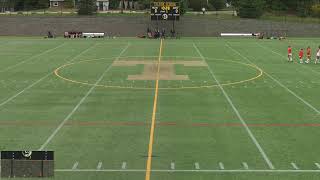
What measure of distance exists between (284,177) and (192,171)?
231cm

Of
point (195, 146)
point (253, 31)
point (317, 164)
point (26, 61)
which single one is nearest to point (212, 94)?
point (195, 146)

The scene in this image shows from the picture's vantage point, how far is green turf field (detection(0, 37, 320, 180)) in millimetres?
14430

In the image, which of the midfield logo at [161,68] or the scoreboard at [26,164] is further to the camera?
the midfield logo at [161,68]

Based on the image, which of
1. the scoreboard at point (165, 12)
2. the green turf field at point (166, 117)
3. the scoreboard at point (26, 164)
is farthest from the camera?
the scoreboard at point (165, 12)

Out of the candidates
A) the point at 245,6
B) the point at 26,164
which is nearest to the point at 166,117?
the point at 26,164

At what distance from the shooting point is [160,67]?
117ft

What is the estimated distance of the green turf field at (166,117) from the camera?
14.4 meters

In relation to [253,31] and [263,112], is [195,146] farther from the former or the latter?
[253,31]

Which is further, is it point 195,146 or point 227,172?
point 195,146

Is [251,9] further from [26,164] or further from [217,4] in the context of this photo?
[26,164]

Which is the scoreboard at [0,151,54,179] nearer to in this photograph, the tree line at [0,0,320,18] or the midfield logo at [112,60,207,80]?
the midfield logo at [112,60,207,80]

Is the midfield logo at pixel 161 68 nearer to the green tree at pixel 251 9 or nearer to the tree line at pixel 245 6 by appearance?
the tree line at pixel 245 6

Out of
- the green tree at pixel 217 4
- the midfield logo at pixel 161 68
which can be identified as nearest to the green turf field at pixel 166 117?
the midfield logo at pixel 161 68

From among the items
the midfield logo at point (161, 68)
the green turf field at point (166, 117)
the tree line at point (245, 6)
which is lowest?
the green turf field at point (166, 117)
